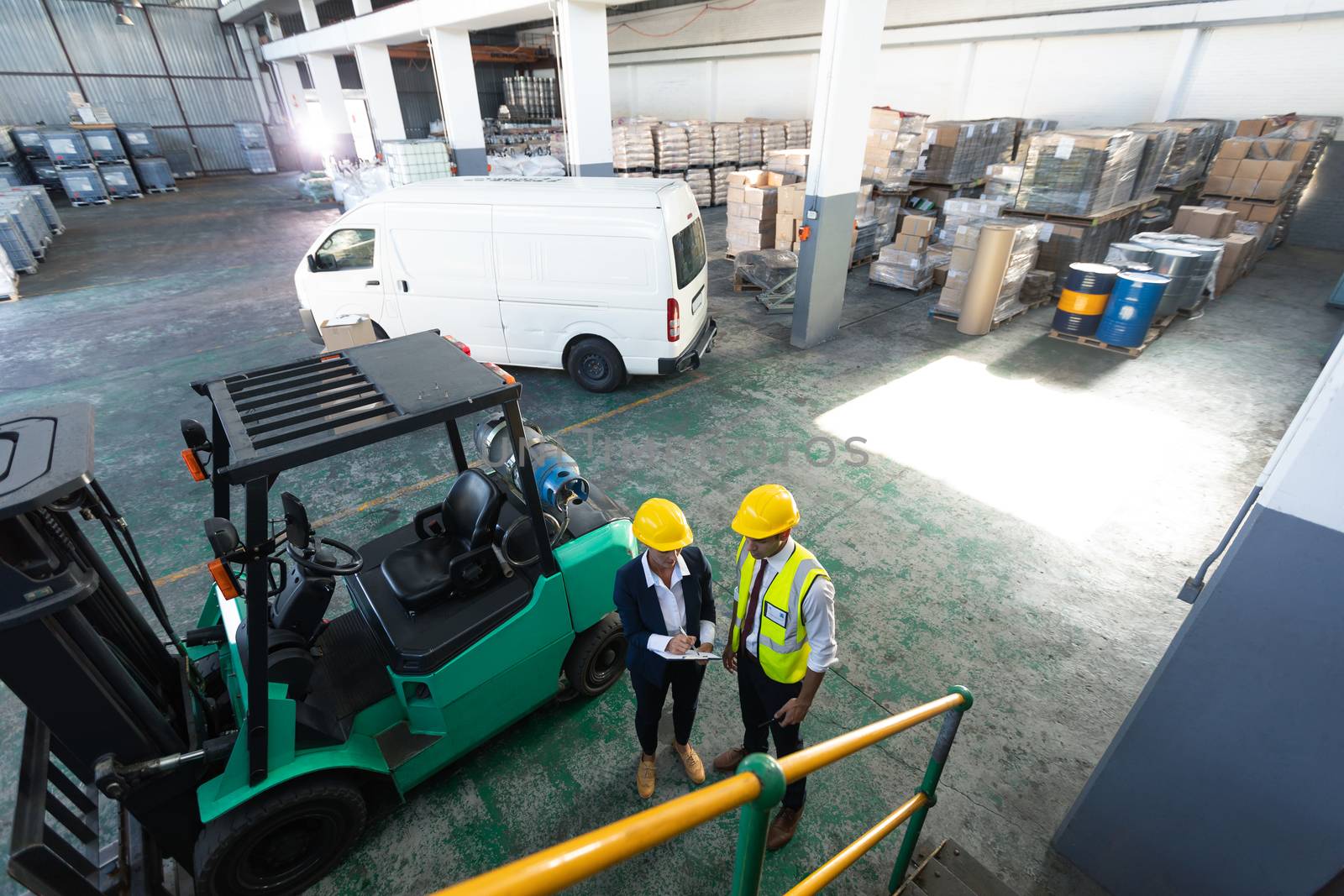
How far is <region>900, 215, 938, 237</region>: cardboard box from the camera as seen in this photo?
1015cm

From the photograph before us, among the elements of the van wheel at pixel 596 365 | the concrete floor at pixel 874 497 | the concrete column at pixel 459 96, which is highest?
the concrete column at pixel 459 96

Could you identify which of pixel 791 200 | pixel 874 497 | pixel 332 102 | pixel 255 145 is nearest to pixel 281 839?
pixel 874 497

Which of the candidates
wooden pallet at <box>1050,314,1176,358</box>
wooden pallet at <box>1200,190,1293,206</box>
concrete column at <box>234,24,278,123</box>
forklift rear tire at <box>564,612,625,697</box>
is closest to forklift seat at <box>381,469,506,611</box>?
forklift rear tire at <box>564,612,625,697</box>

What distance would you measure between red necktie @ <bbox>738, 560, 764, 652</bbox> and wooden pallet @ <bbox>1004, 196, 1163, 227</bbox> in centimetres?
1024

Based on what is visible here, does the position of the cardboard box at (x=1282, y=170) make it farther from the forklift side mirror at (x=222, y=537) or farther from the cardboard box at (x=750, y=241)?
the forklift side mirror at (x=222, y=537)

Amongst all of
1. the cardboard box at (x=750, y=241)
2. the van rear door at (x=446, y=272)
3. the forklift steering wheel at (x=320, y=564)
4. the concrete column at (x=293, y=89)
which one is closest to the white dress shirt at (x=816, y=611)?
the forklift steering wheel at (x=320, y=564)

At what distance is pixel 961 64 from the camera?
14.7 metres

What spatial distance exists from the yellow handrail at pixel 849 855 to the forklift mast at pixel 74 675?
2306 mm

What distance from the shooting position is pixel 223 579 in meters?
2.05

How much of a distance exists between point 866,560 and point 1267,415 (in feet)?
18.7

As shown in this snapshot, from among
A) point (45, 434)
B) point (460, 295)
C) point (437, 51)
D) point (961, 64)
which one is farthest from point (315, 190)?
point (45, 434)

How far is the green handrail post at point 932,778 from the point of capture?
2105 mm

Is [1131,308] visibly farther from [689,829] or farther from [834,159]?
[689,829]

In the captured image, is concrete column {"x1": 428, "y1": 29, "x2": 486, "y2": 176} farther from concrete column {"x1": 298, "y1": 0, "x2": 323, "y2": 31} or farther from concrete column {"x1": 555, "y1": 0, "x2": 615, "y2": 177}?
concrete column {"x1": 298, "y1": 0, "x2": 323, "y2": 31}
